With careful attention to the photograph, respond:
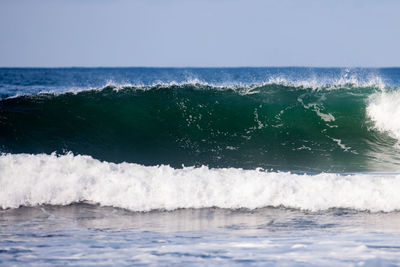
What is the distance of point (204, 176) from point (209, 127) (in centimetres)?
404

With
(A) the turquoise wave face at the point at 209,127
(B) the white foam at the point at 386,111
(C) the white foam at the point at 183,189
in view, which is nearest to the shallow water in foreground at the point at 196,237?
(C) the white foam at the point at 183,189

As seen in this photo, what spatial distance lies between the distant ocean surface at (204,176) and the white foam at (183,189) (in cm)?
2

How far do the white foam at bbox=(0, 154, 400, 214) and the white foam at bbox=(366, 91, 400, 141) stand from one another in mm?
4311

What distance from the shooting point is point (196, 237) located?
5230mm

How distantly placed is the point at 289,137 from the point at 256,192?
14.3 feet

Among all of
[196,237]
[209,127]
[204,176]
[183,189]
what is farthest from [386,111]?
[196,237]

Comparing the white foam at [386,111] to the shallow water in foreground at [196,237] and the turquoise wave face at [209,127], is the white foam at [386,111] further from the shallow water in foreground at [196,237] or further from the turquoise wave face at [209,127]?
the shallow water in foreground at [196,237]

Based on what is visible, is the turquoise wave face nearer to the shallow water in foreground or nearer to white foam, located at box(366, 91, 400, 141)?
white foam, located at box(366, 91, 400, 141)

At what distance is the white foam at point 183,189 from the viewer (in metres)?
6.38

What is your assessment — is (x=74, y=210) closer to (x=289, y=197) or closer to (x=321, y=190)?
(x=289, y=197)

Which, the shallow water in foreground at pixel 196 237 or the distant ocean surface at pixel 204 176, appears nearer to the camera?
the shallow water in foreground at pixel 196 237

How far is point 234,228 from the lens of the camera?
5570 millimetres

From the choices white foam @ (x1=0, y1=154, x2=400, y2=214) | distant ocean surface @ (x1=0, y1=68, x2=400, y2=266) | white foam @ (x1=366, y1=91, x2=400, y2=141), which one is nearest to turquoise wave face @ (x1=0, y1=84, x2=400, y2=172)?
distant ocean surface @ (x1=0, y1=68, x2=400, y2=266)

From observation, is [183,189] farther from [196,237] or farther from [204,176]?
[196,237]
